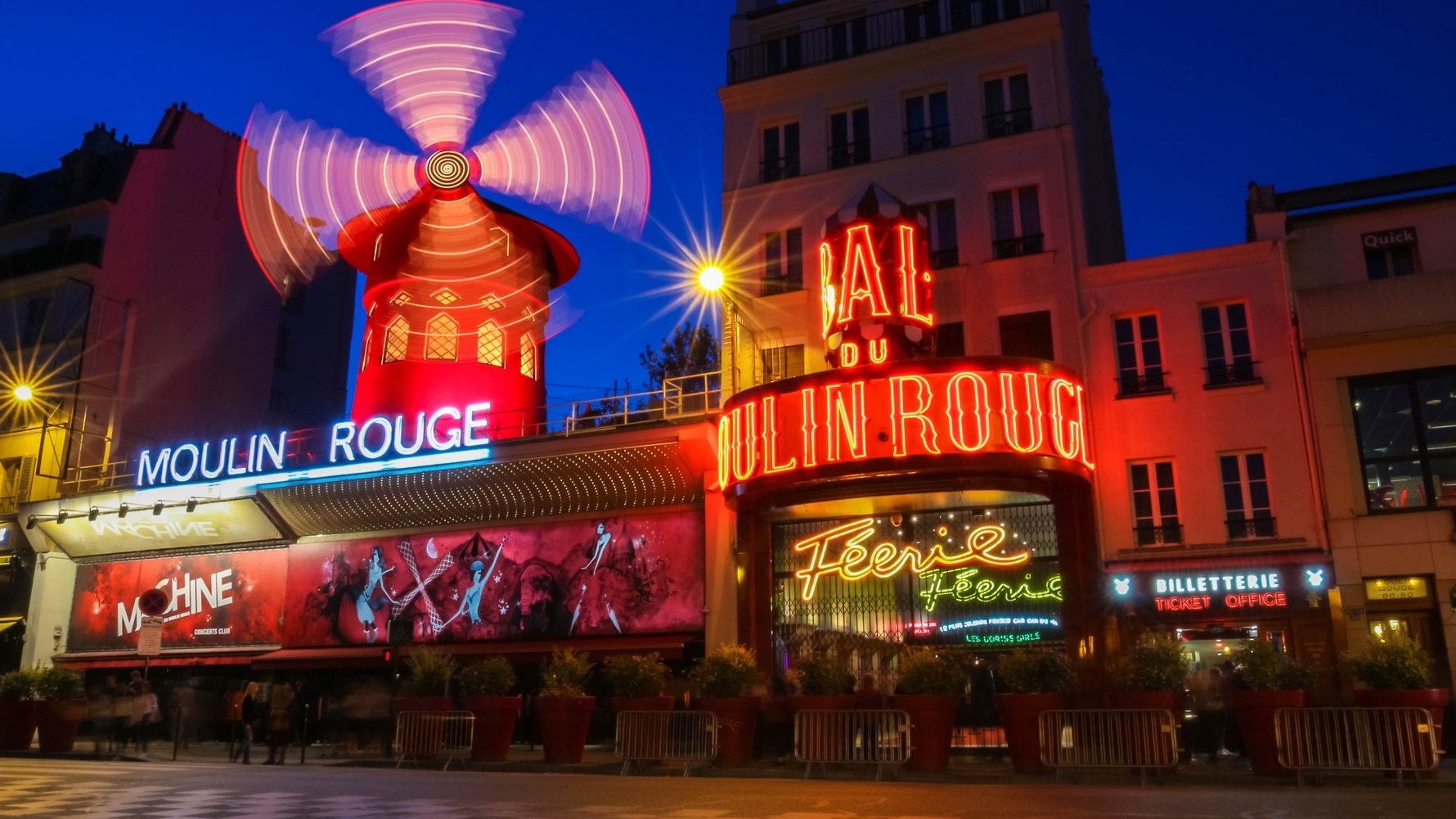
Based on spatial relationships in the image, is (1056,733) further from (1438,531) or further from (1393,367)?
(1393,367)

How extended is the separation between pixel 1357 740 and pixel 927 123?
1240 centimetres

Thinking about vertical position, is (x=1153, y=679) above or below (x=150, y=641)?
below

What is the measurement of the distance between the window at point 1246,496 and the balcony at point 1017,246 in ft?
14.4

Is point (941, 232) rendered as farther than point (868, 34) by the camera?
No

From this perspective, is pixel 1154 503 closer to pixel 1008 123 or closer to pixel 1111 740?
pixel 1111 740

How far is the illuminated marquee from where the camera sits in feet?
49.3

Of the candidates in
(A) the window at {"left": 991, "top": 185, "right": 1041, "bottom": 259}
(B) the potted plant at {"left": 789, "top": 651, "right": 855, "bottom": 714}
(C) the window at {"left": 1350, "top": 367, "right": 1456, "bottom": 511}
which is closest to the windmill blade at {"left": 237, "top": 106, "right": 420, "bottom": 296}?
(A) the window at {"left": 991, "top": 185, "right": 1041, "bottom": 259}

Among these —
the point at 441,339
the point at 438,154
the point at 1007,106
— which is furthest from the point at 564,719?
the point at 438,154

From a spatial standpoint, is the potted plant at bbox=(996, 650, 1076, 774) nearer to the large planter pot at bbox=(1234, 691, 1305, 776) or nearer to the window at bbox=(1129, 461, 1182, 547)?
the large planter pot at bbox=(1234, 691, 1305, 776)

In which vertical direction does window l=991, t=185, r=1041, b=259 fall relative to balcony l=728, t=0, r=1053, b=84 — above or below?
below

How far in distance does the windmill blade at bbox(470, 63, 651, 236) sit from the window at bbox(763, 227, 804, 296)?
390 centimetres

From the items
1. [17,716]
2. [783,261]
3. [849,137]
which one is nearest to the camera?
[17,716]

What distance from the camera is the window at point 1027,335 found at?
58.0ft

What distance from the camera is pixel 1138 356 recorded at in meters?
17.2
